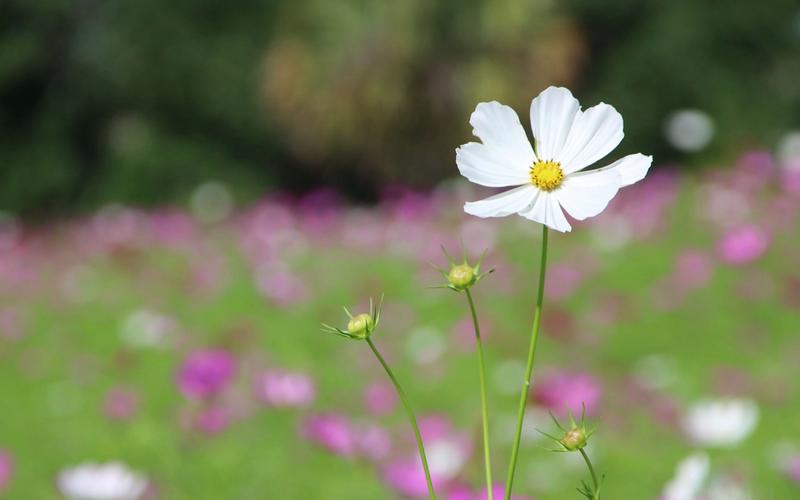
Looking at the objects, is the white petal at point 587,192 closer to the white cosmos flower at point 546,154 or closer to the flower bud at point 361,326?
the white cosmos flower at point 546,154

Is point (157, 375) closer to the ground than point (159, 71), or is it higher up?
closer to the ground

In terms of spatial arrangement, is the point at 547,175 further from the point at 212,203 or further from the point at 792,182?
the point at 212,203

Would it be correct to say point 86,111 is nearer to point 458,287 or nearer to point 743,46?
point 743,46

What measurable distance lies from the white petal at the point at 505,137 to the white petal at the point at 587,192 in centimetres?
3

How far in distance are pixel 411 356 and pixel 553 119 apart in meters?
2.45

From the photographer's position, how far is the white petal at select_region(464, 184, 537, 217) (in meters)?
0.65

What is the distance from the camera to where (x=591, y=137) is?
2.30ft

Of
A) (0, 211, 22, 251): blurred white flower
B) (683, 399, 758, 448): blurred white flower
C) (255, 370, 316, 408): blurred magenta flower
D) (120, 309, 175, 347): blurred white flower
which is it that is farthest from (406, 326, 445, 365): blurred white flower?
(0, 211, 22, 251): blurred white flower

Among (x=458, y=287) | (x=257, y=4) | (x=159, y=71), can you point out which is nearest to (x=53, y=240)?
(x=159, y=71)

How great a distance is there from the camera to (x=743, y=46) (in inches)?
331

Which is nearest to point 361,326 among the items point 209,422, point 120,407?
point 209,422

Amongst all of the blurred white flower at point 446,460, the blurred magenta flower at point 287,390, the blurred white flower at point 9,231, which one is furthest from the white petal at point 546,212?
the blurred white flower at point 9,231

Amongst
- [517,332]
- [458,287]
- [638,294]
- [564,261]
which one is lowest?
[458,287]

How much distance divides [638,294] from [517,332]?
0.52 metres
